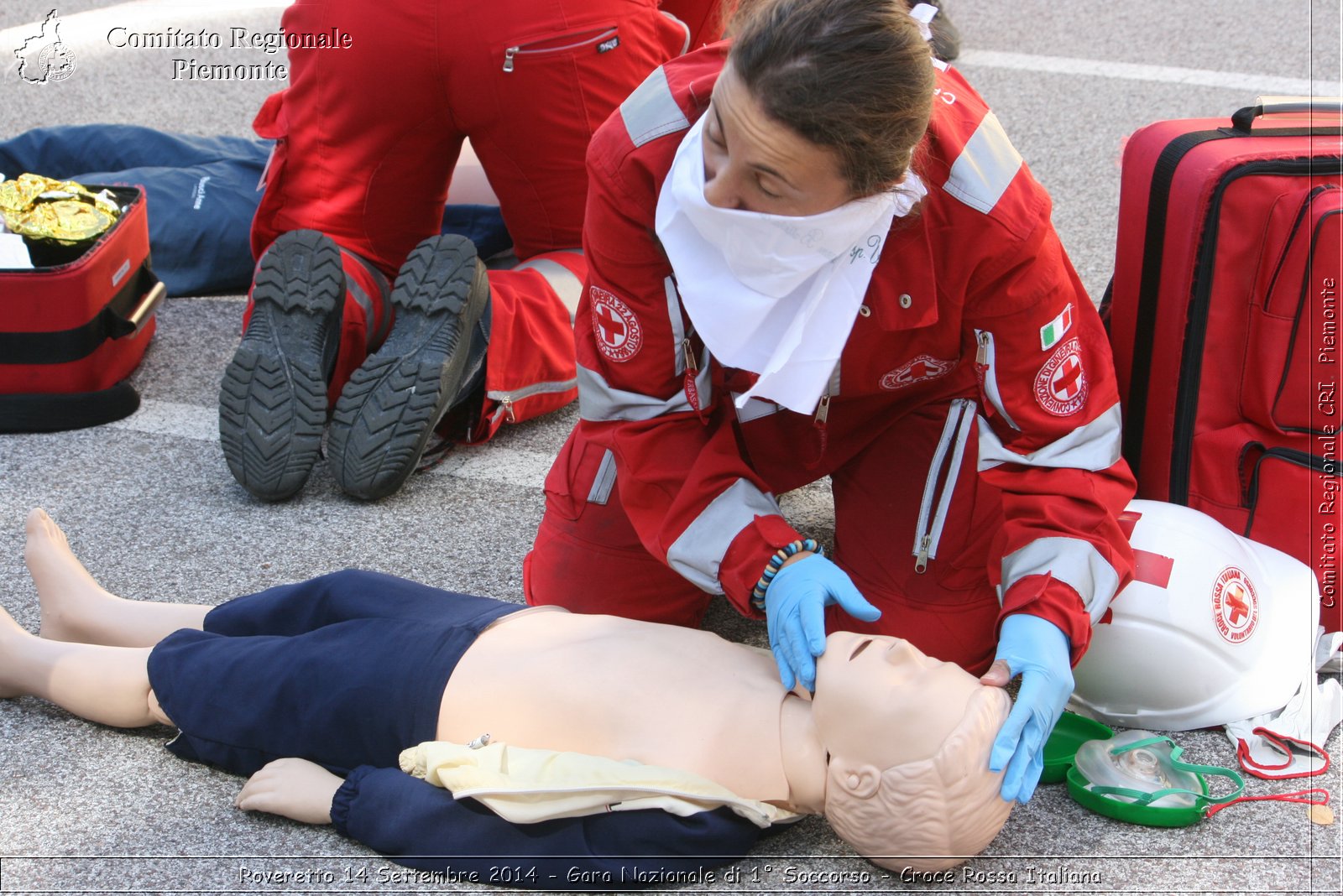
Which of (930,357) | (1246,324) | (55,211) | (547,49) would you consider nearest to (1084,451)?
(930,357)

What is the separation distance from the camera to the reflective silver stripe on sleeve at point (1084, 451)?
4.72 ft

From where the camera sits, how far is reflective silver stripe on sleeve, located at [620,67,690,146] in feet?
4.55

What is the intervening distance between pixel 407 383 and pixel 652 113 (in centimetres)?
78

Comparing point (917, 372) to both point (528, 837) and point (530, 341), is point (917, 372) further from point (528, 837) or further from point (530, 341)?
point (530, 341)

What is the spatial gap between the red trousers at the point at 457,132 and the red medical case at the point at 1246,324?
37.7 inches

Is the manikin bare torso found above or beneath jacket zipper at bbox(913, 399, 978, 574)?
beneath

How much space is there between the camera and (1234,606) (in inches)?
62.6

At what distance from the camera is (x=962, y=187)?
1.35 m

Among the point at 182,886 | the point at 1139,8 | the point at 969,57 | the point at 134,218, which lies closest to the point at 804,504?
the point at 182,886

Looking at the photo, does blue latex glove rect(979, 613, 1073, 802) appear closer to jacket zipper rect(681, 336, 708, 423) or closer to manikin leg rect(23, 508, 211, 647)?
jacket zipper rect(681, 336, 708, 423)

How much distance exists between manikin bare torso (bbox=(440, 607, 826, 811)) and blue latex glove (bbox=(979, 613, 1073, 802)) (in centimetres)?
20

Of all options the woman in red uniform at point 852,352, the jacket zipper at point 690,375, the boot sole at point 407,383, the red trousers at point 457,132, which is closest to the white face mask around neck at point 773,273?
the woman in red uniform at point 852,352

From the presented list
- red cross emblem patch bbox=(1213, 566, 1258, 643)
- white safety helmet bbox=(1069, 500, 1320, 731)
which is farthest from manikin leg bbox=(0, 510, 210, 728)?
red cross emblem patch bbox=(1213, 566, 1258, 643)

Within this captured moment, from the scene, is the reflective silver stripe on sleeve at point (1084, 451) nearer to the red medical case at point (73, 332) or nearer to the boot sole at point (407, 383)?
the boot sole at point (407, 383)
